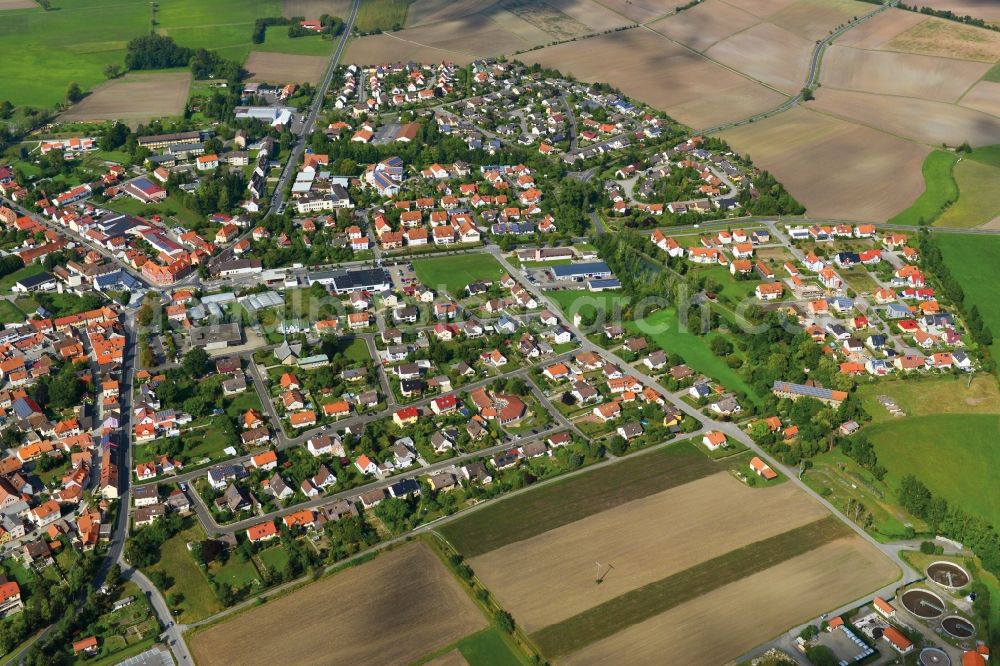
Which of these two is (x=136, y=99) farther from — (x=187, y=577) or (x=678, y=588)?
(x=678, y=588)

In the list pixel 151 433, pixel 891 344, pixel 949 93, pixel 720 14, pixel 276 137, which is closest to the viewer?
pixel 151 433

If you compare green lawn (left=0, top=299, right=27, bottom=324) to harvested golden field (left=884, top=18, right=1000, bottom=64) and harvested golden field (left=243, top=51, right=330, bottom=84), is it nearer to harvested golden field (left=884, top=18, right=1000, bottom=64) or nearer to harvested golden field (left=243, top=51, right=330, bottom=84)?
harvested golden field (left=243, top=51, right=330, bottom=84)

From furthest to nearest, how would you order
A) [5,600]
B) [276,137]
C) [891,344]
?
[276,137]
[891,344]
[5,600]

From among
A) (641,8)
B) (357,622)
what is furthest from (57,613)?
(641,8)

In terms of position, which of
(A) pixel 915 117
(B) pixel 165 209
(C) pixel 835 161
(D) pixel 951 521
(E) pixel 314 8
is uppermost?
(E) pixel 314 8

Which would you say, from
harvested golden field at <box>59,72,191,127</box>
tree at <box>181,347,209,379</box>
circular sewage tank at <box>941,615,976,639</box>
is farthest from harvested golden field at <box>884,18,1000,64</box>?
tree at <box>181,347,209,379</box>

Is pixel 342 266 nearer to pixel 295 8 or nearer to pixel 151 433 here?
pixel 151 433

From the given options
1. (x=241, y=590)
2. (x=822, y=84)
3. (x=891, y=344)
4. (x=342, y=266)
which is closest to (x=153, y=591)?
(x=241, y=590)
